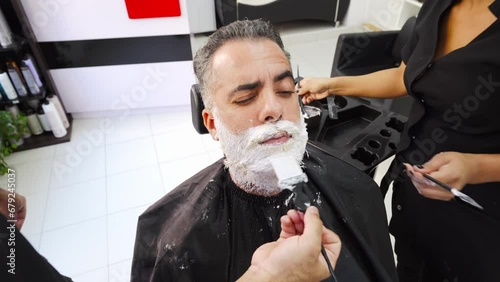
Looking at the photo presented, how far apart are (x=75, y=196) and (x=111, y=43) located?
1348 mm

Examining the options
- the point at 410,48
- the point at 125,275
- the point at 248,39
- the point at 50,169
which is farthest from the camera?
the point at 50,169

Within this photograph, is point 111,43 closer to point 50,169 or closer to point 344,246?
point 50,169

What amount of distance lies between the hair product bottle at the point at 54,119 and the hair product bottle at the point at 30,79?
14 centimetres

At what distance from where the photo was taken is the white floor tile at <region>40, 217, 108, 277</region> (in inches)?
81.5

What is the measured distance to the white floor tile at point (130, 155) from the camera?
9.16ft

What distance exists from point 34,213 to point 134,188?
2.43ft

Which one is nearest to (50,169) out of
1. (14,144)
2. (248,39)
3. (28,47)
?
(14,144)

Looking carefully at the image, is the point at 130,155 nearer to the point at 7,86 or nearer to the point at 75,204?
the point at 75,204

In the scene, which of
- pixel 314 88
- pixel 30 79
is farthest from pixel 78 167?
pixel 314 88

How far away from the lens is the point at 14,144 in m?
2.85

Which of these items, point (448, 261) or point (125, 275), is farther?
point (125, 275)

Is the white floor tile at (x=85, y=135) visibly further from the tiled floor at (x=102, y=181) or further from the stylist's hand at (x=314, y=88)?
the stylist's hand at (x=314, y=88)

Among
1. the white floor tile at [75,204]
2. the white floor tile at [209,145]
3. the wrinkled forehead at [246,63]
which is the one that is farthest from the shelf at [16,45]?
the wrinkled forehead at [246,63]

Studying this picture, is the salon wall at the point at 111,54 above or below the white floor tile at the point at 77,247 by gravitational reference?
above
